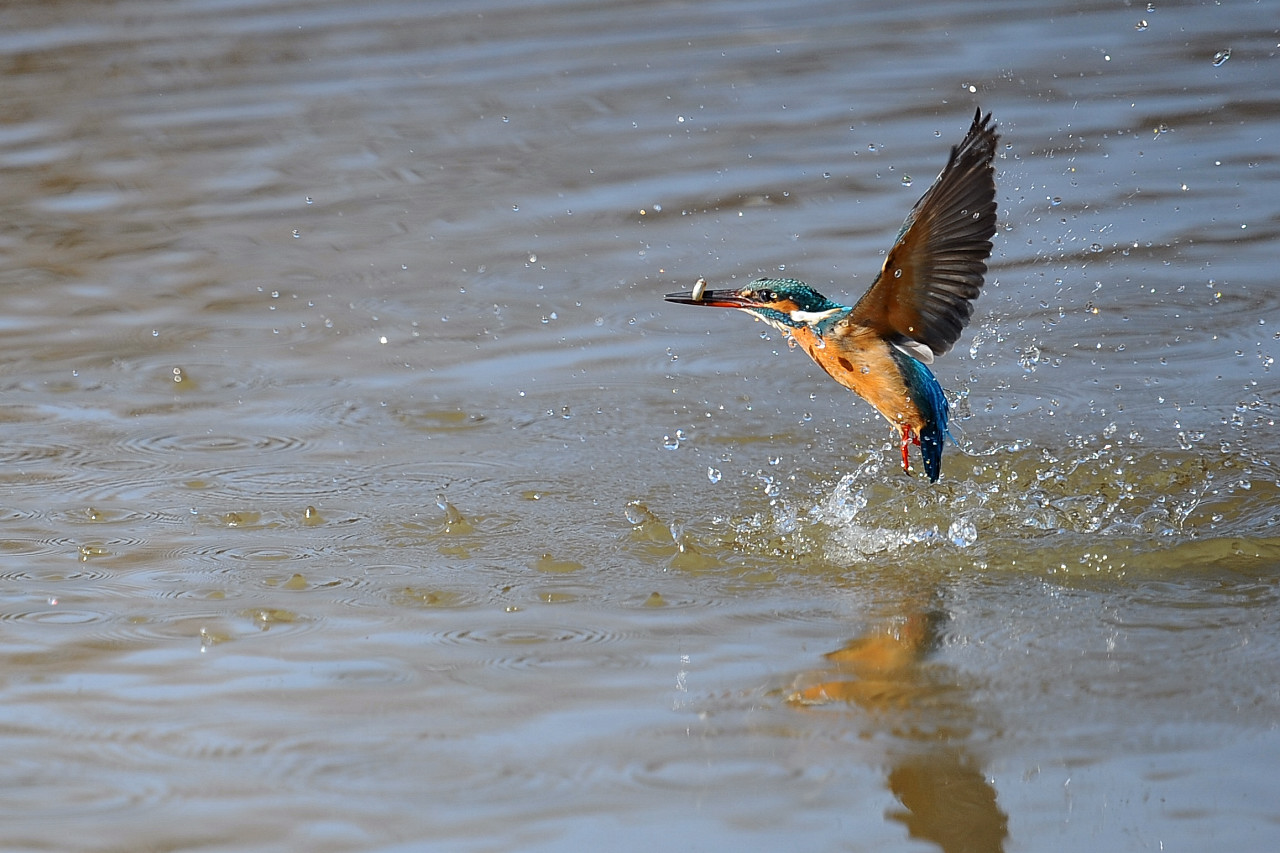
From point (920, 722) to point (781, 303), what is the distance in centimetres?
121

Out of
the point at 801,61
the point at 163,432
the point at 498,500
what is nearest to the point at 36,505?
the point at 163,432

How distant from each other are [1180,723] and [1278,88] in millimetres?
5652

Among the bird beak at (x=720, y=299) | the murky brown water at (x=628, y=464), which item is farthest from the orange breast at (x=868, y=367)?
the murky brown water at (x=628, y=464)

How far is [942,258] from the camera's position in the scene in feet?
11.9

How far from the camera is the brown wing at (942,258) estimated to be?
3539mm

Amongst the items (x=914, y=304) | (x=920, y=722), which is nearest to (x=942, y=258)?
(x=914, y=304)

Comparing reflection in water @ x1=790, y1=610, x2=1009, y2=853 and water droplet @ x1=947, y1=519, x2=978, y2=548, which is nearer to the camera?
reflection in water @ x1=790, y1=610, x2=1009, y2=853

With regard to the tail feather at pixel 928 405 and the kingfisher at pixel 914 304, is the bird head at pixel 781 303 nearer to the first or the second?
the kingfisher at pixel 914 304

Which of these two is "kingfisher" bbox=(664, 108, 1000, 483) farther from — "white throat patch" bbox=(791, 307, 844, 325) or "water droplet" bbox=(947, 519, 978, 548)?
"water droplet" bbox=(947, 519, 978, 548)

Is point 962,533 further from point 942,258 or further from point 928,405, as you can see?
point 942,258

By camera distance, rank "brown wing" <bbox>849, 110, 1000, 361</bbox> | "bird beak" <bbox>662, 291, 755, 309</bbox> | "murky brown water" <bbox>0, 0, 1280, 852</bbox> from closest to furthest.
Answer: "murky brown water" <bbox>0, 0, 1280, 852</bbox> → "brown wing" <bbox>849, 110, 1000, 361</bbox> → "bird beak" <bbox>662, 291, 755, 309</bbox>

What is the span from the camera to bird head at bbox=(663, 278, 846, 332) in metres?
3.87

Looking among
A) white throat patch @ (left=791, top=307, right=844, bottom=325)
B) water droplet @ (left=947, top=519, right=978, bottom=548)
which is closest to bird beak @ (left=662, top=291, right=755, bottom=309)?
white throat patch @ (left=791, top=307, right=844, bottom=325)

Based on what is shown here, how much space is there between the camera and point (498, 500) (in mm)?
4328
